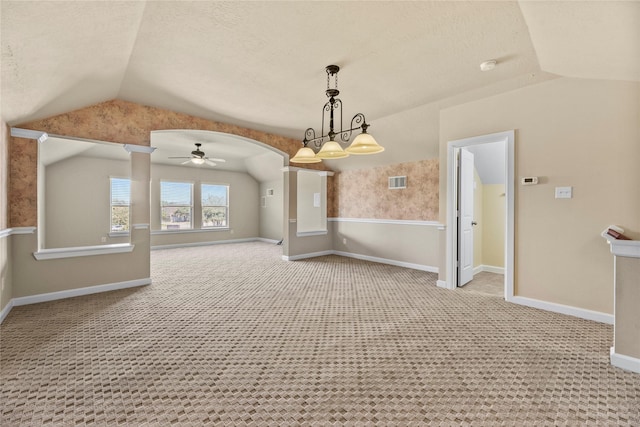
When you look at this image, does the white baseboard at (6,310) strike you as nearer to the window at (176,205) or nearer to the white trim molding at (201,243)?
the white trim molding at (201,243)

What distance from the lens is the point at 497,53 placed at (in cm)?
284

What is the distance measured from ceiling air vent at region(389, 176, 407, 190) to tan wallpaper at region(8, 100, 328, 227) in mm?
3368

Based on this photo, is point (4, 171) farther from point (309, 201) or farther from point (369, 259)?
point (309, 201)

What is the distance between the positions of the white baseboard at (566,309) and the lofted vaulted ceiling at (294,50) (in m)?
2.41

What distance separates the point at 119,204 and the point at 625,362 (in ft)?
26.6

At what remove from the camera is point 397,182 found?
610 centimetres

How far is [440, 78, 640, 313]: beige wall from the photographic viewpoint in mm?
2928

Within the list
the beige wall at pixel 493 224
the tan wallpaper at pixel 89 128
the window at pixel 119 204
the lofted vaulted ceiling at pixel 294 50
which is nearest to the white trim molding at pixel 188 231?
the window at pixel 119 204

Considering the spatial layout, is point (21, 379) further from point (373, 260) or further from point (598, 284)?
point (373, 260)

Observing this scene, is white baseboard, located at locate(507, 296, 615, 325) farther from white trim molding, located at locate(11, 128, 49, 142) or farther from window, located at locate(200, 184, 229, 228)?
window, located at locate(200, 184, 229, 228)

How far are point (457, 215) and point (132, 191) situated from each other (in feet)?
16.0

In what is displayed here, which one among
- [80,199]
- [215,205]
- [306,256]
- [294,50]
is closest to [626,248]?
[294,50]

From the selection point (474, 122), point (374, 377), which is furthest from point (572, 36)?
point (374, 377)

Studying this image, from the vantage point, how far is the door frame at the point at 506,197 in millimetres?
3654
